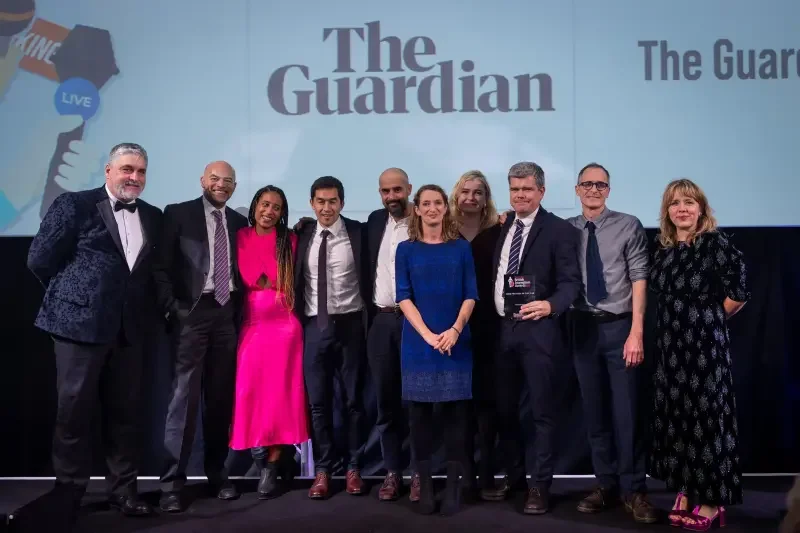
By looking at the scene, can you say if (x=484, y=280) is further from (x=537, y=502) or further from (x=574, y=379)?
(x=537, y=502)

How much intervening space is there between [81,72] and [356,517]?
296 cm

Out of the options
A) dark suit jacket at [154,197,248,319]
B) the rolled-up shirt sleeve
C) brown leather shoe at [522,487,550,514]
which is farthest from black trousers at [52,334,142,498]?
the rolled-up shirt sleeve

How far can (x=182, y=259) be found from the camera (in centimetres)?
374

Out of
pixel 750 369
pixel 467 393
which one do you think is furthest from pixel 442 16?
pixel 750 369

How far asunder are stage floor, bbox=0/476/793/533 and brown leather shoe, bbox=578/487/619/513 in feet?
0.14

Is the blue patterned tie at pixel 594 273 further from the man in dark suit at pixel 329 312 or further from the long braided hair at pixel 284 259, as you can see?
the long braided hair at pixel 284 259

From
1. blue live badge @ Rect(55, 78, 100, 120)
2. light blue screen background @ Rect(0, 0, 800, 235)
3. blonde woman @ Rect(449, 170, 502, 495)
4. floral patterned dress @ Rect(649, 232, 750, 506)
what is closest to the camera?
floral patterned dress @ Rect(649, 232, 750, 506)

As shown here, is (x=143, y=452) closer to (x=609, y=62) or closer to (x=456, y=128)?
(x=456, y=128)

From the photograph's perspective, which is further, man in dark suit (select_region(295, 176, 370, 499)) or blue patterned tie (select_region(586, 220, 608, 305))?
man in dark suit (select_region(295, 176, 370, 499))

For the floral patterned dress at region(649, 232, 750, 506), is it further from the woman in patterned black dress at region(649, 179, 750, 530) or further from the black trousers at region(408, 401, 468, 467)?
the black trousers at region(408, 401, 468, 467)

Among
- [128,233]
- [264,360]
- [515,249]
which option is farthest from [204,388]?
[515,249]

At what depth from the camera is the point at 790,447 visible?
433 centimetres

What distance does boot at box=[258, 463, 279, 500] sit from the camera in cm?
386

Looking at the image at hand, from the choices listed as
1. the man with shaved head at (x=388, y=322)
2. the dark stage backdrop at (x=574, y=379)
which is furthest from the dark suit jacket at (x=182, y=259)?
the man with shaved head at (x=388, y=322)
